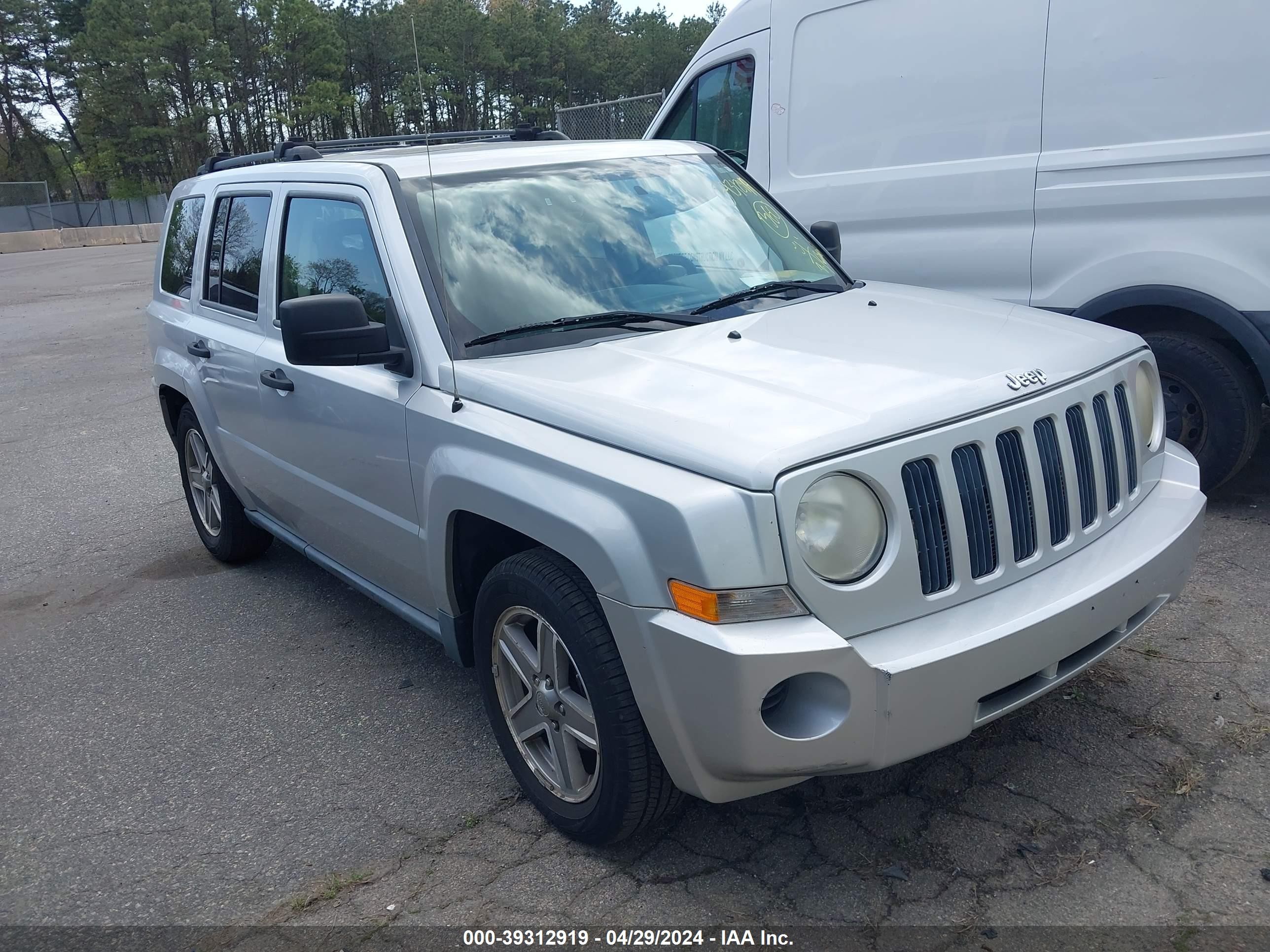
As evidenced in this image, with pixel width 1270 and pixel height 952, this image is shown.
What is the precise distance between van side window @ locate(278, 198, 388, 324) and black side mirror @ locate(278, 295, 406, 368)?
0.30 meters

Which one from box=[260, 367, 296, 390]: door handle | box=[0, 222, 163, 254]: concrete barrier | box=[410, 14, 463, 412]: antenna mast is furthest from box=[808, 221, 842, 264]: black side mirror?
box=[0, 222, 163, 254]: concrete barrier

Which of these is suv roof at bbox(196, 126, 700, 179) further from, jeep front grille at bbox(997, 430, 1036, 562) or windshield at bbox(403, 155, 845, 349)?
jeep front grille at bbox(997, 430, 1036, 562)

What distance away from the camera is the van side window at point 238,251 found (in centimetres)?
438

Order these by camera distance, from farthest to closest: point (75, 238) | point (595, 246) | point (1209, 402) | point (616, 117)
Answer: point (75, 238)
point (616, 117)
point (1209, 402)
point (595, 246)

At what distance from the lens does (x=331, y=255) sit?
3.83m

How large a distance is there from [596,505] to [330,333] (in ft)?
3.54

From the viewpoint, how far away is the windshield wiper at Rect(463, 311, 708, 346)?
326cm

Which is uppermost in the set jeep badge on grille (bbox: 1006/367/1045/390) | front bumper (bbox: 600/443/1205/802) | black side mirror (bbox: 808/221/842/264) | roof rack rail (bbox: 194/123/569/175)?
roof rack rail (bbox: 194/123/569/175)

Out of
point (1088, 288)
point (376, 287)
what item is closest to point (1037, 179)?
point (1088, 288)

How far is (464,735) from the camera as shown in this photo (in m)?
3.67

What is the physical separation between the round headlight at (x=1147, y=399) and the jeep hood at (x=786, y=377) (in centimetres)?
9

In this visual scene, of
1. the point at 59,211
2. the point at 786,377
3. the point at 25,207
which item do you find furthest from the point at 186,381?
the point at 59,211

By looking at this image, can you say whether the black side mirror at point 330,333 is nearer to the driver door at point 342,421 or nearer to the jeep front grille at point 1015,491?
the driver door at point 342,421

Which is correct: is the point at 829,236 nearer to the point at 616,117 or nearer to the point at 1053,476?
the point at 1053,476
